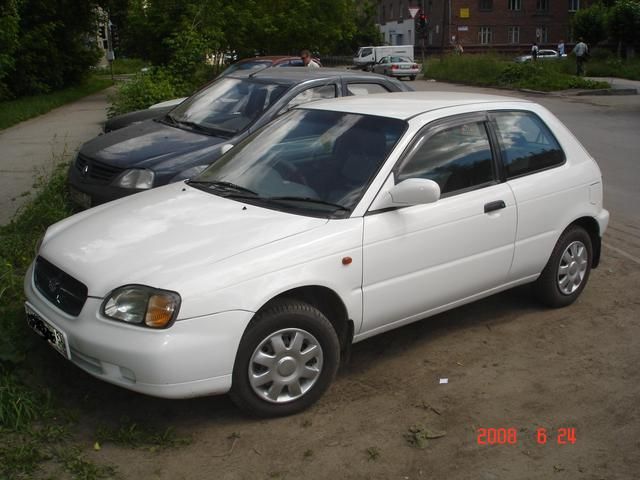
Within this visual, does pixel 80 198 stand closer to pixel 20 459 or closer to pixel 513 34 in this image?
pixel 20 459

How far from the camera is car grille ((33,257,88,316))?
13.0ft

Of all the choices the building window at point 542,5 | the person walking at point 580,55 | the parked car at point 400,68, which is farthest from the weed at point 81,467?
the building window at point 542,5

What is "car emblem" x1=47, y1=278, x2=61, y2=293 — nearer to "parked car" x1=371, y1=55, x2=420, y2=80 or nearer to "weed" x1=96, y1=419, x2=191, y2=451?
"weed" x1=96, y1=419, x2=191, y2=451

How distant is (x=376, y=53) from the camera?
178ft

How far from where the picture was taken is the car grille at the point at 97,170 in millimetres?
7225

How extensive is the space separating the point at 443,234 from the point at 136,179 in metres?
3.43

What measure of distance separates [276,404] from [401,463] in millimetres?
741

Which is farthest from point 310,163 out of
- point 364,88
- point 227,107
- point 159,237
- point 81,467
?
point 364,88

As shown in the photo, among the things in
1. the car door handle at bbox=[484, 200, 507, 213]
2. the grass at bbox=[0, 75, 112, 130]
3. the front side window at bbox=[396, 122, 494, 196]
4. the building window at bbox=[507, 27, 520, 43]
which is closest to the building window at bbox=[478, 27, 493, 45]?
the building window at bbox=[507, 27, 520, 43]

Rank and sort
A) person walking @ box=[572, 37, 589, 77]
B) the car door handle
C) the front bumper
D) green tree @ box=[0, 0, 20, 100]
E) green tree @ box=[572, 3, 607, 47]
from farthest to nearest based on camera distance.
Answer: green tree @ box=[572, 3, 607, 47]
person walking @ box=[572, 37, 589, 77]
green tree @ box=[0, 0, 20, 100]
the car door handle
the front bumper

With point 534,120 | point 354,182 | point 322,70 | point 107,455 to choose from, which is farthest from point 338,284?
point 322,70

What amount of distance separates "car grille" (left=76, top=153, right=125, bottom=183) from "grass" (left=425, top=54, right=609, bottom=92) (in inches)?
992

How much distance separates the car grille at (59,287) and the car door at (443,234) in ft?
4.98

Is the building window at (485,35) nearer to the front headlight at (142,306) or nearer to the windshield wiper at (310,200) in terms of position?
the windshield wiper at (310,200)
